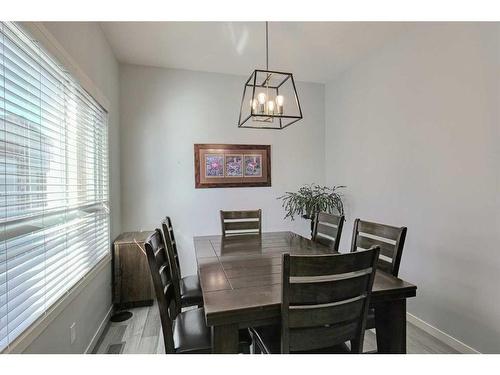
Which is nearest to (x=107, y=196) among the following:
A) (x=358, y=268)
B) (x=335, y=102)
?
(x=358, y=268)

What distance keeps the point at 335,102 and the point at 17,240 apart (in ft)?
12.1

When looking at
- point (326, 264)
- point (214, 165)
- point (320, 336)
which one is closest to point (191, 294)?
point (320, 336)

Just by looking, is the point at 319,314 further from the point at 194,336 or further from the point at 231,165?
the point at 231,165

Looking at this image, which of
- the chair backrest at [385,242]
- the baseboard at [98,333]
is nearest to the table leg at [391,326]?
the chair backrest at [385,242]

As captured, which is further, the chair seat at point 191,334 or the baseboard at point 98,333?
the baseboard at point 98,333

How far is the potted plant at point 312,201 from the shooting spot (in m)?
3.42

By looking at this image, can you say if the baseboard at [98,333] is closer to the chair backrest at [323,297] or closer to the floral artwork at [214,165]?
the chair backrest at [323,297]

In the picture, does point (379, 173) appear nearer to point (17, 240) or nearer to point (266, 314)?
point (266, 314)

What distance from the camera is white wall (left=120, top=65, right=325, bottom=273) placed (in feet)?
10.6

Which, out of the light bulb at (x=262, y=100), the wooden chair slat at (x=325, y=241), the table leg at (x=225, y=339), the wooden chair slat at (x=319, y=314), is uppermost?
the light bulb at (x=262, y=100)

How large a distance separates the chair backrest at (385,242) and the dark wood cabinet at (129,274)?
2141 millimetres

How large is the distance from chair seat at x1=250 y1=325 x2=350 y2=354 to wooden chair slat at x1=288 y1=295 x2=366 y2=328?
9.8 inches

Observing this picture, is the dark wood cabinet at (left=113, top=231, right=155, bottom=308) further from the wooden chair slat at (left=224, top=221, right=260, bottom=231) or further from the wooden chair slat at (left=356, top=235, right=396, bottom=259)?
the wooden chair slat at (left=356, top=235, right=396, bottom=259)
